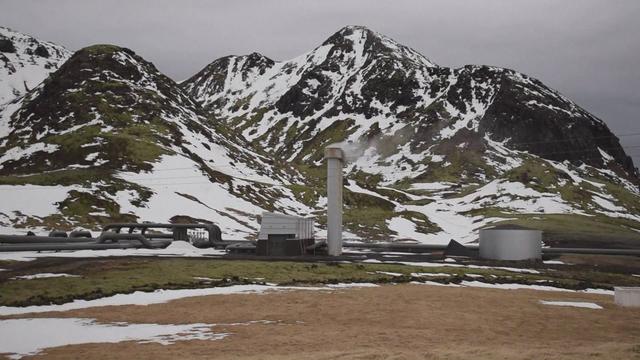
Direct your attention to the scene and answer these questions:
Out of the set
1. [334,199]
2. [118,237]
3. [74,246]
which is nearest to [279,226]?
[334,199]

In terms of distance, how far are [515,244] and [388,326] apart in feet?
138

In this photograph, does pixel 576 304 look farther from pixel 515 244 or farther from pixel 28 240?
pixel 28 240

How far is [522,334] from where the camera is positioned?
24031mm

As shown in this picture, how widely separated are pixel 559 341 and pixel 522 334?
5.69ft

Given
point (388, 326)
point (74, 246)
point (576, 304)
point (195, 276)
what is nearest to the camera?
point (388, 326)

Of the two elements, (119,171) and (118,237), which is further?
(119,171)

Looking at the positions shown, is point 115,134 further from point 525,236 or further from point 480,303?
point 480,303

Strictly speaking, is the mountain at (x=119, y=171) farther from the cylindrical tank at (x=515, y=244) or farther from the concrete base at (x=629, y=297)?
the concrete base at (x=629, y=297)

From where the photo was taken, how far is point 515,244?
6350cm

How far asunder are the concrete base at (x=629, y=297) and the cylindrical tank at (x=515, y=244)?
98.6 ft

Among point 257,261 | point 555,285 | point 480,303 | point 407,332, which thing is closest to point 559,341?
→ point 407,332

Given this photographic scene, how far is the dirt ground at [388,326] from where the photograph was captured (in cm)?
1945

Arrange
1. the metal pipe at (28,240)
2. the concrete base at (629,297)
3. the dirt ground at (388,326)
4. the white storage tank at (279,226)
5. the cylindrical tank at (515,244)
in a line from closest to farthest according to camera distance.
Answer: the dirt ground at (388,326) → the concrete base at (629,297) → the metal pipe at (28,240) → the white storage tank at (279,226) → the cylindrical tank at (515,244)

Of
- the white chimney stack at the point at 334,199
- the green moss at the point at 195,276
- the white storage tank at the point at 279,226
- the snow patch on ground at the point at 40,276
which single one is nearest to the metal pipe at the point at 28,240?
the green moss at the point at 195,276
